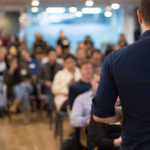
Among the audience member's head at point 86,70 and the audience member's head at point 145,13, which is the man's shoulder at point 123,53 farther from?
the audience member's head at point 86,70

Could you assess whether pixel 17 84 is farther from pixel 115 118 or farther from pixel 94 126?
pixel 115 118

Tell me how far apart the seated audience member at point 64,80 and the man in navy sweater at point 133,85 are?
493 cm

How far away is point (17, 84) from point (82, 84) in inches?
117

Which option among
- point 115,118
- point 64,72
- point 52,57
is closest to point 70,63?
point 64,72

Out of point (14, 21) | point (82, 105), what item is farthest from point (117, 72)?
point (14, 21)

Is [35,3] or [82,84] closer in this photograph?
[35,3]

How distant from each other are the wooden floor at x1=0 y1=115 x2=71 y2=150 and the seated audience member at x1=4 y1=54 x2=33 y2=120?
410 millimetres

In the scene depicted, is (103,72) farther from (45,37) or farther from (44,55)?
(45,37)

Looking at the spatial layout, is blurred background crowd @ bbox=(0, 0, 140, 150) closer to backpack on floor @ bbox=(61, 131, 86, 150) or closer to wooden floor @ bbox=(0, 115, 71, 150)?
backpack on floor @ bbox=(61, 131, 86, 150)

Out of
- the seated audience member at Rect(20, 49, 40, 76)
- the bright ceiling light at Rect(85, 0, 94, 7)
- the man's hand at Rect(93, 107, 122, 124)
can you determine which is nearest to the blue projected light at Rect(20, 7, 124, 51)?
the seated audience member at Rect(20, 49, 40, 76)

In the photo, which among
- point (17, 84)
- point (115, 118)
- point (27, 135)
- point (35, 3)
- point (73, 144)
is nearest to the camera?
point (115, 118)

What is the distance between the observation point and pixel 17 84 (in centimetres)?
800

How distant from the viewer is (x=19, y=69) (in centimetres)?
809

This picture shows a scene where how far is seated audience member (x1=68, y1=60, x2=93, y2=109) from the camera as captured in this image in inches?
201
